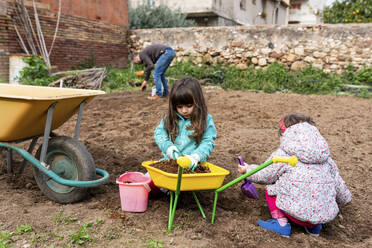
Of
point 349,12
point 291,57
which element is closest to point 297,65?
point 291,57

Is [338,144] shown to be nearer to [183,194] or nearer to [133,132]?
[183,194]

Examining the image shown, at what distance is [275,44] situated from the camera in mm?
8602

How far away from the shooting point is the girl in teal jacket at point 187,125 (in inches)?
86.6

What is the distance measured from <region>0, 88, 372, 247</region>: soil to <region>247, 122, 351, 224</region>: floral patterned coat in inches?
8.1

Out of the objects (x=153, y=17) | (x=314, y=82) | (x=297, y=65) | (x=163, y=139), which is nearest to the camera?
(x=163, y=139)

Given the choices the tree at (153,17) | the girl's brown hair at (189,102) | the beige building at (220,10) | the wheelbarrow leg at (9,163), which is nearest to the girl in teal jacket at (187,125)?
the girl's brown hair at (189,102)

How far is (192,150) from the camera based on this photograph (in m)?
2.39

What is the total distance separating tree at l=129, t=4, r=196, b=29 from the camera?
39.1 ft

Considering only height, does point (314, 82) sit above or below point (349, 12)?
below

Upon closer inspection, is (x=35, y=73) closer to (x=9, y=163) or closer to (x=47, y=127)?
(x=9, y=163)

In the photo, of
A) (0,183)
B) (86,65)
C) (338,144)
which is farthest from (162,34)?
(0,183)

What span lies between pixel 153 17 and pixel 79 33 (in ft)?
13.3

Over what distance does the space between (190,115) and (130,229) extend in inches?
35.6

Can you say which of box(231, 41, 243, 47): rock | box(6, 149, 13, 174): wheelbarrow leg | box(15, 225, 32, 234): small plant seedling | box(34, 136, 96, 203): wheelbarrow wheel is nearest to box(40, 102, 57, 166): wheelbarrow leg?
box(34, 136, 96, 203): wheelbarrow wheel
